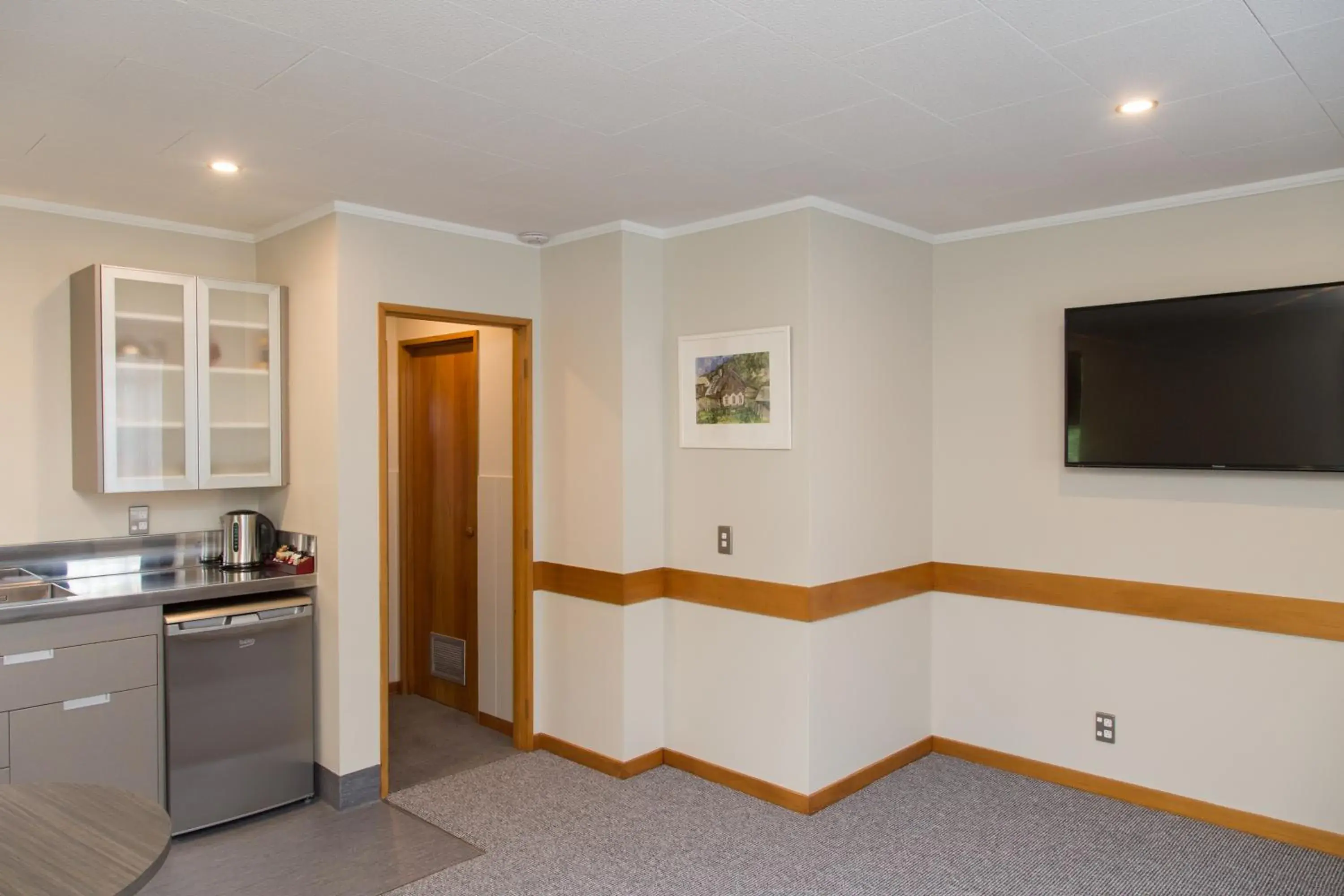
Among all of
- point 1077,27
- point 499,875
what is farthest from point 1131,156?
point 499,875

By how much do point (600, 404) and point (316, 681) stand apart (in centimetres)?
170

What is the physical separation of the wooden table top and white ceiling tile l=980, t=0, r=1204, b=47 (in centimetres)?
233

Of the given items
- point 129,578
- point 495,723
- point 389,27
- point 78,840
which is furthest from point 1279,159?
point 129,578

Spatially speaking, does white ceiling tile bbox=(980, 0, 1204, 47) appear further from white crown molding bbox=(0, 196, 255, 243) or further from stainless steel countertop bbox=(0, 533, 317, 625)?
white crown molding bbox=(0, 196, 255, 243)

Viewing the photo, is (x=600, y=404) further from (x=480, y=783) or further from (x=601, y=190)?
(x=480, y=783)

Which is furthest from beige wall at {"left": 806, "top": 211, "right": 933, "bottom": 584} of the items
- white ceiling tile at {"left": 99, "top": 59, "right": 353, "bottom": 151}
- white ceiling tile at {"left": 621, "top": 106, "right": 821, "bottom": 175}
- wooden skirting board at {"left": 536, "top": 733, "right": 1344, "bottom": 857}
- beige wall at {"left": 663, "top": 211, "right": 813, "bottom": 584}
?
white ceiling tile at {"left": 99, "top": 59, "right": 353, "bottom": 151}

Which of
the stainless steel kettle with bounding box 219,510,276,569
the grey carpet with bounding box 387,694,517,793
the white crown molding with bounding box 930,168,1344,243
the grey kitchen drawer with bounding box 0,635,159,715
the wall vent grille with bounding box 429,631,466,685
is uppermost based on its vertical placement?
the white crown molding with bounding box 930,168,1344,243

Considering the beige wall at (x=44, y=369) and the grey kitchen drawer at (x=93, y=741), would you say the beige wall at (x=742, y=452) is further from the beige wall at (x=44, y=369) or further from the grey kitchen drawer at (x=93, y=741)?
the beige wall at (x=44, y=369)

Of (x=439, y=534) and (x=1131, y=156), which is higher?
(x=1131, y=156)

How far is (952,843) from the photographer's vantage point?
3334mm

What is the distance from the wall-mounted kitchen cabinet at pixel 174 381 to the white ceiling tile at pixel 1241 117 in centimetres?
349

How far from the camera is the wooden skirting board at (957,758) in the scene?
3346 mm

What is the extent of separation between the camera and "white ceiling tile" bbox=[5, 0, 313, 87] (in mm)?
1968

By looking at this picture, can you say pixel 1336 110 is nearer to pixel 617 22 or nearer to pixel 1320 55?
pixel 1320 55
